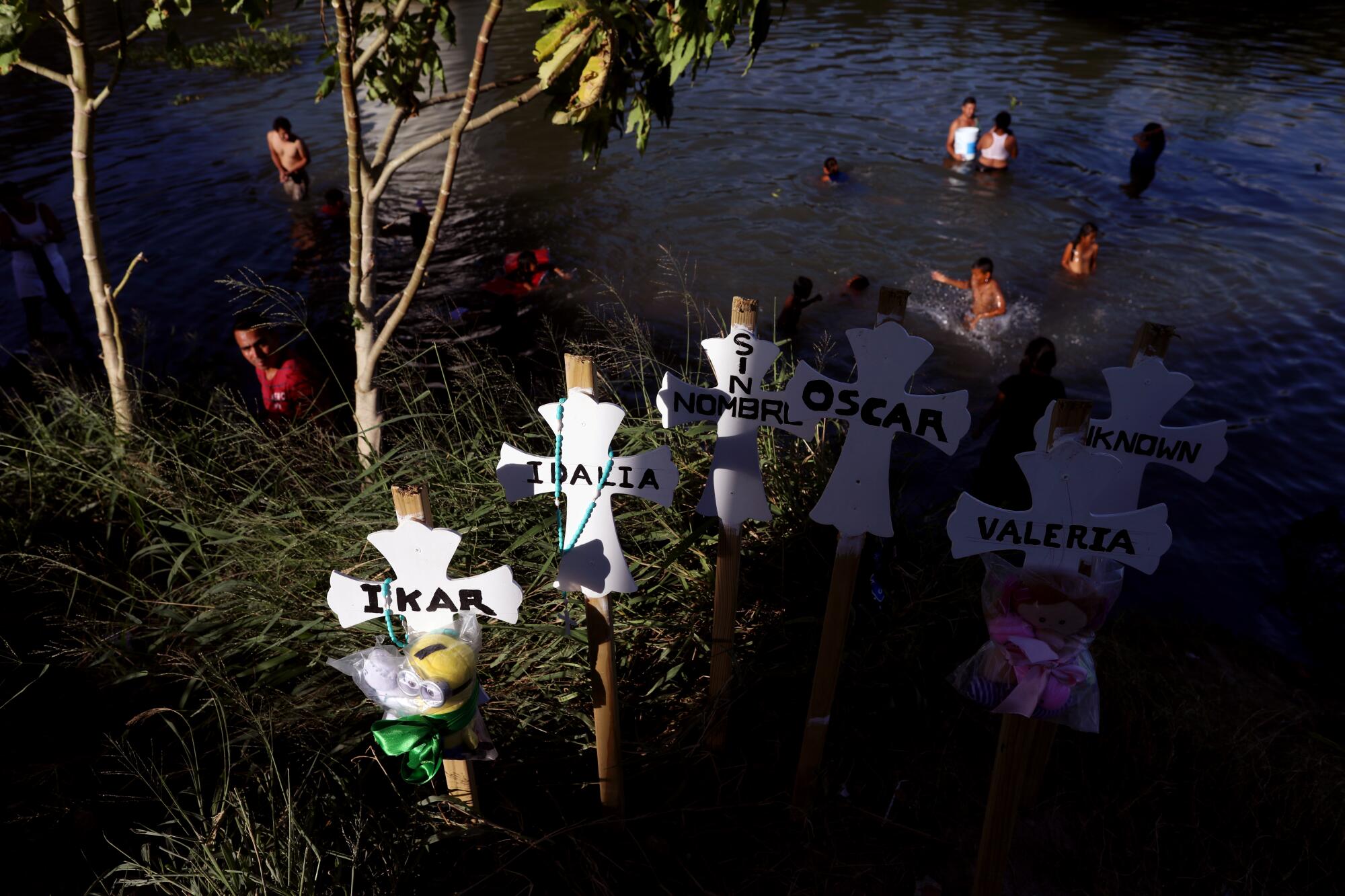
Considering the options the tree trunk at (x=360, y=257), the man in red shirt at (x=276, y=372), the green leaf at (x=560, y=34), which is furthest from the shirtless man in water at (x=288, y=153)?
the green leaf at (x=560, y=34)

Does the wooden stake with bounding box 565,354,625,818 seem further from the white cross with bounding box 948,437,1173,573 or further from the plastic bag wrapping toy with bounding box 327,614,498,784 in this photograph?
the white cross with bounding box 948,437,1173,573

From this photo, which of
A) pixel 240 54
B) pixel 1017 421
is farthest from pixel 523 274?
pixel 240 54

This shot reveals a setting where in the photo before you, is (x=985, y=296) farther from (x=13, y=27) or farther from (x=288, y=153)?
(x=288, y=153)

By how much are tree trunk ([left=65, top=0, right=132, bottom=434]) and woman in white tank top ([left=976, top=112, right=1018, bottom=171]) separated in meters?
10.4

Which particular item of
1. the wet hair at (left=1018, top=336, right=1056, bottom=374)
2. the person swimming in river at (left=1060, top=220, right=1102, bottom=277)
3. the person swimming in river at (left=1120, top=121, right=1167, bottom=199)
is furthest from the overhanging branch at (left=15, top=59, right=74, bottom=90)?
the person swimming in river at (left=1120, top=121, right=1167, bottom=199)

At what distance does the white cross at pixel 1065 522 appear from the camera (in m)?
1.97

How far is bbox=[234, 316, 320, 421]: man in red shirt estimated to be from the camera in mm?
4703

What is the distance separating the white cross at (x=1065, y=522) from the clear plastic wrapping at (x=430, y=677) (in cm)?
126

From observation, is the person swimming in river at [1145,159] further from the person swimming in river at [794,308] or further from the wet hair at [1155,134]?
the person swimming in river at [794,308]

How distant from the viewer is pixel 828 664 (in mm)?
2498

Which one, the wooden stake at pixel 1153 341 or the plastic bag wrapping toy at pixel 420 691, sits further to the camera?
the wooden stake at pixel 1153 341

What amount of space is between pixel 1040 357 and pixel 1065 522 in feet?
9.30

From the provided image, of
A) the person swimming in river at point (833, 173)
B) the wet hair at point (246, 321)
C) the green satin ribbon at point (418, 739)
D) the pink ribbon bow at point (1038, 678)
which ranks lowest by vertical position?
the person swimming in river at point (833, 173)

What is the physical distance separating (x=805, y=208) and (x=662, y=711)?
9005mm
